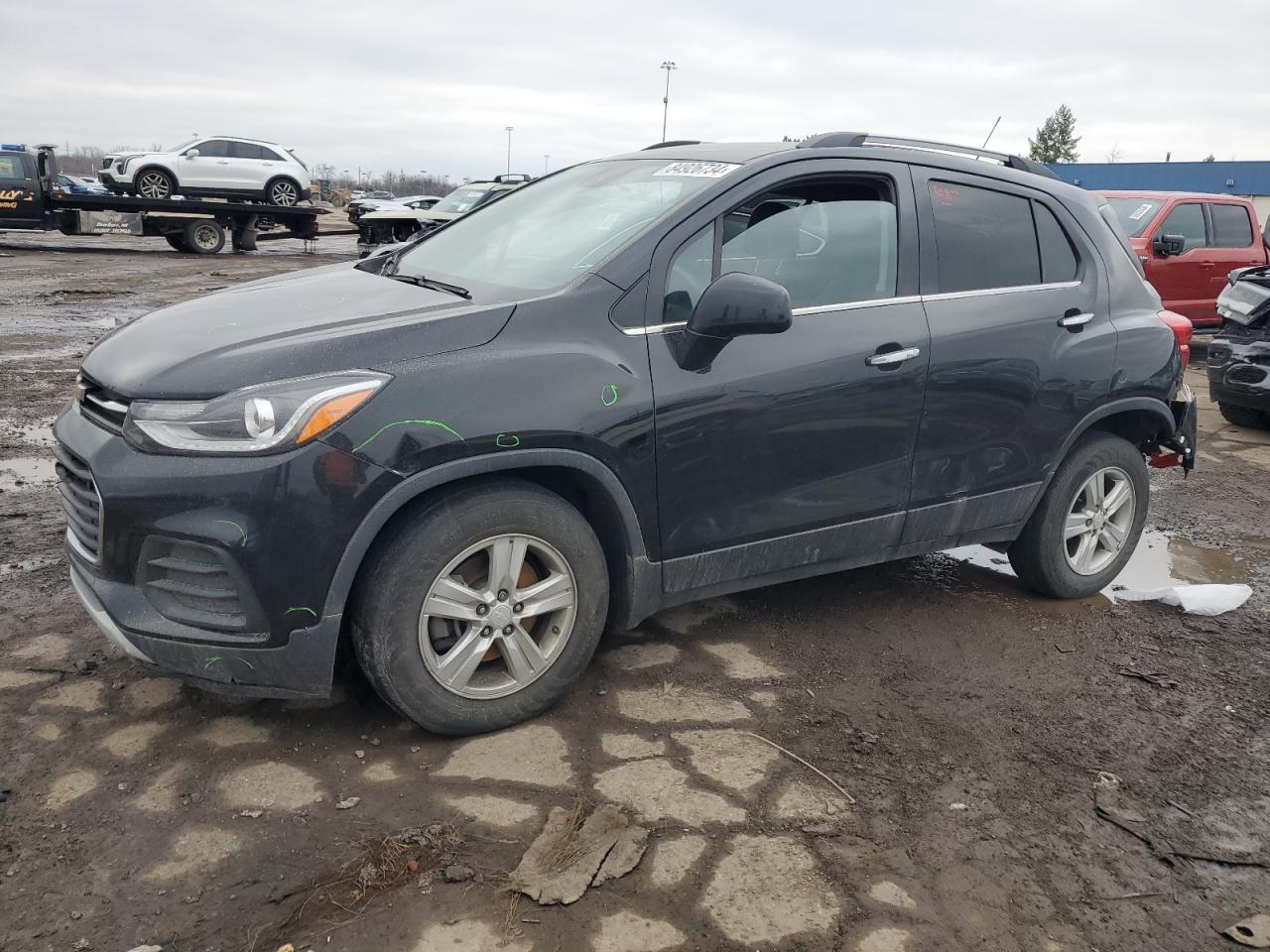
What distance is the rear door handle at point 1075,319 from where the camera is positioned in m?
4.06

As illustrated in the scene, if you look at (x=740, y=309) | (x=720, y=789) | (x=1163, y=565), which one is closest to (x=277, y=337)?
(x=740, y=309)

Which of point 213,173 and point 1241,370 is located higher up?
point 213,173

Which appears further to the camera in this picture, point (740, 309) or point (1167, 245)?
point (1167, 245)

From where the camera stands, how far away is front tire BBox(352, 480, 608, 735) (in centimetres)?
281

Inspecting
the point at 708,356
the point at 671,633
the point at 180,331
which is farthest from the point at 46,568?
the point at 708,356

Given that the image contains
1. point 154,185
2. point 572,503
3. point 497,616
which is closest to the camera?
point 497,616

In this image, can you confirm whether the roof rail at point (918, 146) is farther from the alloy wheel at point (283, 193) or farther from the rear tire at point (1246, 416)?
the alloy wheel at point (283, 193)

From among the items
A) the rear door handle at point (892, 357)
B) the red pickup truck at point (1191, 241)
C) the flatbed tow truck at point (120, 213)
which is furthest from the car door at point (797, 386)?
the flatbed tow truck at point (120, 213)

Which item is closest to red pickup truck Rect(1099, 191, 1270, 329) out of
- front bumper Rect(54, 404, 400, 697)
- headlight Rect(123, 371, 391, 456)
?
headlight Rect(123, 371, 391, 456)

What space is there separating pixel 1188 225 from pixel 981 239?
979cm

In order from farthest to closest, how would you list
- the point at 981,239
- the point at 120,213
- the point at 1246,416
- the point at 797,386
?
the point at 120,213 < the point at 1246,416 < the point at 981,239 < the point at 797,386

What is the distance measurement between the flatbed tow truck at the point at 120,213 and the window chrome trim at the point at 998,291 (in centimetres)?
2157

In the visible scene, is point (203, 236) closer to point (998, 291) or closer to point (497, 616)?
point (998, 291)

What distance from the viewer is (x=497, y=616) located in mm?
2979
